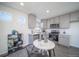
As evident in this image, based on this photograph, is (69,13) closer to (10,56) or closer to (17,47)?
(17,47)

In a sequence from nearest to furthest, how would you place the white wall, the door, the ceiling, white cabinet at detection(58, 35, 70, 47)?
the ceiling < the door < the white wall < white cabinet at detection(58, 35, 70, 47)

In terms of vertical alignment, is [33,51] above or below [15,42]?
below

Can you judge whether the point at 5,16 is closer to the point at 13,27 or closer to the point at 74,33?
the point at 13,27

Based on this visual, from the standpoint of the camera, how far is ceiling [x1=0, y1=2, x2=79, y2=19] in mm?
1640

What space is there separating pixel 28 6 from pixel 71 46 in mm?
1725

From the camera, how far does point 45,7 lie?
1.73 metres

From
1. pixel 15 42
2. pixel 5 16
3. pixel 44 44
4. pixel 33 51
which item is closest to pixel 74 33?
pixel 44 44

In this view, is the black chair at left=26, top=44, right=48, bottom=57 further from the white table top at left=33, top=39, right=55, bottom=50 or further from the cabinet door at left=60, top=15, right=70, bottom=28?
the cabinet door at left=60, top=15, right=70, bottom=28

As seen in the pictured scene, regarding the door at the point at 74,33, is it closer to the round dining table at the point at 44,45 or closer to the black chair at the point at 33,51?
the round dining table at the point at 44,45

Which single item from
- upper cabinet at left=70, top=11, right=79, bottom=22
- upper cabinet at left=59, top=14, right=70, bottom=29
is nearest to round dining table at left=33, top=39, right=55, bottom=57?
upper cabinet at left=59, top=14, right=70, bottom=29

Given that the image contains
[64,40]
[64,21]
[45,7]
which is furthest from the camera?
[64,40]

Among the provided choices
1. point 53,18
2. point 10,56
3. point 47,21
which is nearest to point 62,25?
point 53,18

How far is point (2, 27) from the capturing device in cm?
191

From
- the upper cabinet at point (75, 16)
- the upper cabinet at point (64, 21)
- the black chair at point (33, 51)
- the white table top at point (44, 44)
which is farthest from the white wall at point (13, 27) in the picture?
the upper cabinet at point (75, 16)
